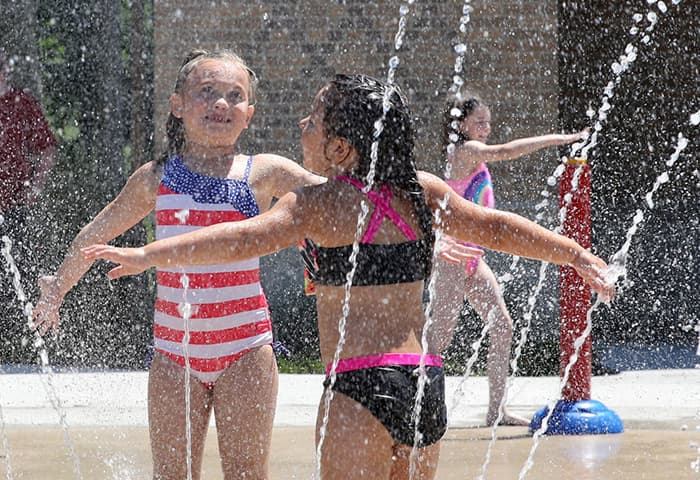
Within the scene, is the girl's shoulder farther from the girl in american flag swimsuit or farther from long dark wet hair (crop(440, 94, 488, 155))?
long dark wet hair (crop(440, 94, 488, 155))

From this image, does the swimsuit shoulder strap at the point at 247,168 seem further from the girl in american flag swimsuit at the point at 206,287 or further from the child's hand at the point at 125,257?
the child's hand at the point at 125,257

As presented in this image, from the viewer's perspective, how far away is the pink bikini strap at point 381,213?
2.68 metres

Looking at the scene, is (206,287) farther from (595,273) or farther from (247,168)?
(595,273)

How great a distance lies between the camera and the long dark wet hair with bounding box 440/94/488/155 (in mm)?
5762

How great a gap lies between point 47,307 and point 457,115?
285 cm

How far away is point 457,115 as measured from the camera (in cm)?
577

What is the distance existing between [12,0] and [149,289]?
8.83 ft

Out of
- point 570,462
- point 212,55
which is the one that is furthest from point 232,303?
point 570,462

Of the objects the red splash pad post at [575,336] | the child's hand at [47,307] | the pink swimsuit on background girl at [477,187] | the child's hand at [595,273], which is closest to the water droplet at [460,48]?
the pink swimsuit on background girl at [477,187]

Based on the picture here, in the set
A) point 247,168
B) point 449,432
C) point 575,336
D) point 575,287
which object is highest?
point 247,168

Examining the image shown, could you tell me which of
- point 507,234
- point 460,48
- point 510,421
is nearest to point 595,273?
point 507,234

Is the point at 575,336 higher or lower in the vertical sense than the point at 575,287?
lower

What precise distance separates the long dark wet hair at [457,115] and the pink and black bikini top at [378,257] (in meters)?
3.07

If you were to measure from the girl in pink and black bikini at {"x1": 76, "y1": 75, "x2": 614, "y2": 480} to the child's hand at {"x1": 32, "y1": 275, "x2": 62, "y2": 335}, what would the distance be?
31.8 inches
